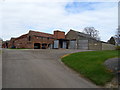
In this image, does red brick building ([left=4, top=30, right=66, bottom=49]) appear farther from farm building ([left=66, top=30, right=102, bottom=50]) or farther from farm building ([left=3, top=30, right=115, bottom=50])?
farm building ([left=66, top=30, right=102, bottom=50])

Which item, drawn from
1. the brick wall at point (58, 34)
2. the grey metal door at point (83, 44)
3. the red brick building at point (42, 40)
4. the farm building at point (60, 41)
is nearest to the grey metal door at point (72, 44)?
the farm building at point (60, 41)

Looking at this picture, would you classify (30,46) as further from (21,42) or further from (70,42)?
(70,42)

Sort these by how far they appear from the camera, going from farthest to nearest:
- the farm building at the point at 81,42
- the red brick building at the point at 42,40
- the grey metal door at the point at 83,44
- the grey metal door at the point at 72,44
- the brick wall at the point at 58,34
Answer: the brick wall at the point at 58,34 < the grey metal door at the point at 72,44 < the grey metal door at the point at 83,44 < the farm building at the point at 81,42 < the red brick building at the point at 42,40

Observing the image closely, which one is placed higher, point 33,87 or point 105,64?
point 105,64

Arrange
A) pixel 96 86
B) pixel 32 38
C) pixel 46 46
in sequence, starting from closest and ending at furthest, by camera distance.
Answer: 1. pixel 96 86
2. pixel 32 38
3. pixel 46 46

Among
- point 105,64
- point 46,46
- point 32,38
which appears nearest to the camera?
point 105,64

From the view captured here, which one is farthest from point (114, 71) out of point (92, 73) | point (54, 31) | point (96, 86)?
point (54, 31)

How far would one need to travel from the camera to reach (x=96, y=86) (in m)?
6.30

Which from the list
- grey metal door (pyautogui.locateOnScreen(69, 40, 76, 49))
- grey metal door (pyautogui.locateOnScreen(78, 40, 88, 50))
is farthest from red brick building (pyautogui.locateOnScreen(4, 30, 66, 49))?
grey metal door (pyautogui.locateOnScreen(78, 40, 88, 50))

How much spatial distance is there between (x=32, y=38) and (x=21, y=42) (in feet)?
29.4

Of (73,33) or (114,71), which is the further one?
(73,33)

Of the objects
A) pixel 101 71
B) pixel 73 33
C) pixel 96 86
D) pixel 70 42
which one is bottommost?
pixel 96 86

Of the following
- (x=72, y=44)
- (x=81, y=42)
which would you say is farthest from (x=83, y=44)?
(x=72, y=44)

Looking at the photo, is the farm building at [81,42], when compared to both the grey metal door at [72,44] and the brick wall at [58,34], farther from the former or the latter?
the brick wall at [58,34]
